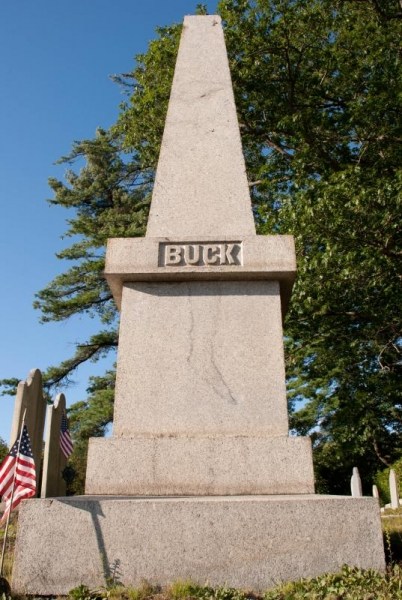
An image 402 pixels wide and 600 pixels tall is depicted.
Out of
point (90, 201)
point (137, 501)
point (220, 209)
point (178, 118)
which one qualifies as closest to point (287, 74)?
point (178, 118)

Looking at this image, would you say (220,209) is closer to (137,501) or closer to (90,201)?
(137,501)

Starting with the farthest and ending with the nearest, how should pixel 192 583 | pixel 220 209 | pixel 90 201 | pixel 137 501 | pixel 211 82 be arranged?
pixel 90 201, pixel 211 82, pixel 220 209, pixel 137 501, pixel 192 583

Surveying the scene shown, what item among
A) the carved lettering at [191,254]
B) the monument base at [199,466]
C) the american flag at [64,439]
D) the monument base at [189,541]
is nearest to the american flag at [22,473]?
the monument base at [199,466]

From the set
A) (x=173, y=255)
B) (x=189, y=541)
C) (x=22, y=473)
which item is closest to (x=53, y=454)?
(x=22, y=473)

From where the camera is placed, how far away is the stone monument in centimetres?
316

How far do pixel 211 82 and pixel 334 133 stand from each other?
6.91m

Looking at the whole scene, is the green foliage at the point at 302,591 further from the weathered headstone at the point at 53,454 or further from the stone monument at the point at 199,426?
the weathered headstone at the point at 53,454

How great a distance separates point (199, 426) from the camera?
13.8 feet

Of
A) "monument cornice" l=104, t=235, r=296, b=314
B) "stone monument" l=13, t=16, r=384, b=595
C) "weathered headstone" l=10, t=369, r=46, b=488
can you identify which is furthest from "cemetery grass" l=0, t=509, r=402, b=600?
"weathered headstone" l=10, t=369, r=46, b=488

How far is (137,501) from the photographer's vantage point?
10.8 ft

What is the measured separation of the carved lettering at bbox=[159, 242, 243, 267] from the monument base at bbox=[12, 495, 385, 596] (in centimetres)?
221

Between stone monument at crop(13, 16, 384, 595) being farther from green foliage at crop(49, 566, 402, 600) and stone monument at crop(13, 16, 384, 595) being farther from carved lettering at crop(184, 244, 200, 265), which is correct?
green foliage at crop(49, 566, 402, 600)

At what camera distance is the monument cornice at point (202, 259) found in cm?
473

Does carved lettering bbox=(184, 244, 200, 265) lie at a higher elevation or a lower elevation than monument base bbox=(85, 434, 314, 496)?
higher
